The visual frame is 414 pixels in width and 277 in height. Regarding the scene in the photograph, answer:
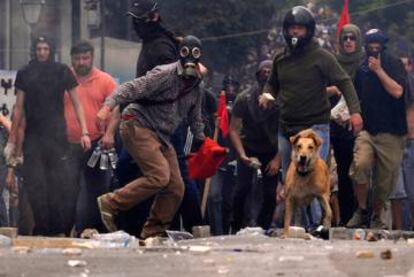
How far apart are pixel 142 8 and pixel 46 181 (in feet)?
7.02

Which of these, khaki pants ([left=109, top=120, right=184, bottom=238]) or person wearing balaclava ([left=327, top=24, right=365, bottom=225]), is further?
person wearing balaclava ([left=327, top=24, right=365, bottom=225])

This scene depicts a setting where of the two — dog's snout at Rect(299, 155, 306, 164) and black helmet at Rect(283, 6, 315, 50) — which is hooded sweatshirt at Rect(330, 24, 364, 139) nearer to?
black helmet at Rect(283, 6, 315, 50)

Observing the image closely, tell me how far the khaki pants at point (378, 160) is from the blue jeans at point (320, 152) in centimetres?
64

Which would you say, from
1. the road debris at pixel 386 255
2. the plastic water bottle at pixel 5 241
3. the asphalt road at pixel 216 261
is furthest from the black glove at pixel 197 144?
the road debris at pixel 386 255

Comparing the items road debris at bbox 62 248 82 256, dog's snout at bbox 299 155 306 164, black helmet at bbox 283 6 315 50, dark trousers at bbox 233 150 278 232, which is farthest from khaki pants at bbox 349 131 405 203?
road debris at bbox 62 248 82 256

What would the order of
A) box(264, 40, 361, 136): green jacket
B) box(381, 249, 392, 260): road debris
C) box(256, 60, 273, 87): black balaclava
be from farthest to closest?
box(256, 60, 273, 87): black balaclava, box(264, 40, 361, 136): green jacket, box(381, 249, 392, 260): road debris

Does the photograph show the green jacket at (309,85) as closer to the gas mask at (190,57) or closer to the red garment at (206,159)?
the red garment at (206,159)

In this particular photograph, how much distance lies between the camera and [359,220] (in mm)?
16016

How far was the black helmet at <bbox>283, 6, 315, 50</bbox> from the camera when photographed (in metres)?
15.3

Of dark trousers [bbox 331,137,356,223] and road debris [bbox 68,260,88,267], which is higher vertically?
road debris [bbox 68,260,88,267]

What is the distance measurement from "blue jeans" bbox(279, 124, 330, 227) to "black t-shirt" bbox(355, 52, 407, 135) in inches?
34.6

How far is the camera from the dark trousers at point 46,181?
16.1m

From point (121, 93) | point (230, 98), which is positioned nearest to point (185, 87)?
point (121, 93)

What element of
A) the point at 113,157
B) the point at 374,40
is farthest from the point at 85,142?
the point at 374,40
